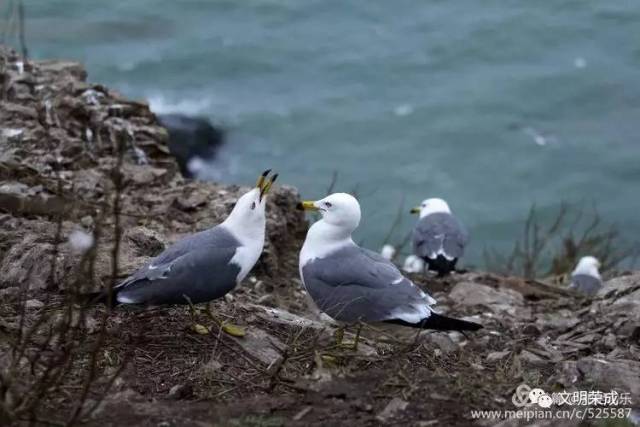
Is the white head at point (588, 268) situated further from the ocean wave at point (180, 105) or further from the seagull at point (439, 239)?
the ocean wave at point (180, 105)

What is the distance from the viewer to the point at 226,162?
14.6 m

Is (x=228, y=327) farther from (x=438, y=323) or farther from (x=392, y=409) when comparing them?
(x=392, y=409)

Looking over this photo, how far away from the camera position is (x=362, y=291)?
544 cm

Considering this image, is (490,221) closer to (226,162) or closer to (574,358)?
(226,162)

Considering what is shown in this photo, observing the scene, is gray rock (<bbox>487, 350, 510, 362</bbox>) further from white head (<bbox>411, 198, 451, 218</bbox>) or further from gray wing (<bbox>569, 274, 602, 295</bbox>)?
white head (<bbox>411, 198, 451, 218</bbox>)

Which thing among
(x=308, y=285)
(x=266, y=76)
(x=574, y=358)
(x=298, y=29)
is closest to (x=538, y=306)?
(x=574, y=358)

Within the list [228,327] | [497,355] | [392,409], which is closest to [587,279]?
[497,355]

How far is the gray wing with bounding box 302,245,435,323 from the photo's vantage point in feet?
17.7

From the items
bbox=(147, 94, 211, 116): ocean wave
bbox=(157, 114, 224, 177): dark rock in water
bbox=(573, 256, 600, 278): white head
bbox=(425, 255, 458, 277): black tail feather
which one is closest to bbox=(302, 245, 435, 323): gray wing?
bbox=(425, 255, 458, 277): black tail feather

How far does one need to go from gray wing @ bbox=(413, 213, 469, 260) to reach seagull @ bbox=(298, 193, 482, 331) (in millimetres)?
3483

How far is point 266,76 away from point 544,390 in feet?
42.1

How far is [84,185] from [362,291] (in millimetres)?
2538

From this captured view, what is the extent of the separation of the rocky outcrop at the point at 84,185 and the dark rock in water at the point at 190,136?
14.7 ft

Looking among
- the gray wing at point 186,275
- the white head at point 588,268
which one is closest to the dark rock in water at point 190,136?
the white head at point 588,268
